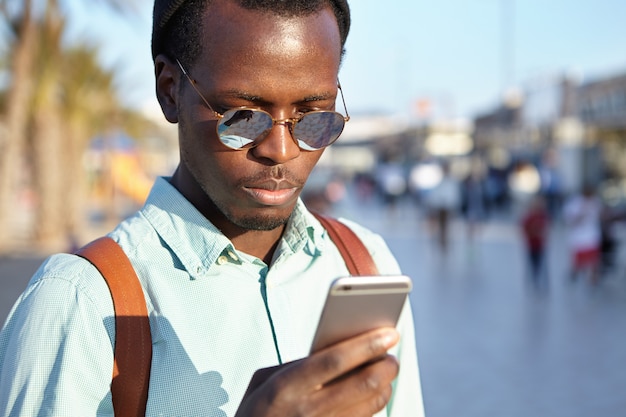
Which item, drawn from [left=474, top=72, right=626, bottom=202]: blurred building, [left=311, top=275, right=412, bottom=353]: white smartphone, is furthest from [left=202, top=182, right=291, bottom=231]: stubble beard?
[left=474, top=72, right=626, bottom=202]: blurred building

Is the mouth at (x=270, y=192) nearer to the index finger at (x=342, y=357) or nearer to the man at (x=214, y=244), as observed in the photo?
the man at (x=214, y=244)

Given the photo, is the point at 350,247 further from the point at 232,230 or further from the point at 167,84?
the point at 167,84

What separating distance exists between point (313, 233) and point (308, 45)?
424 mm

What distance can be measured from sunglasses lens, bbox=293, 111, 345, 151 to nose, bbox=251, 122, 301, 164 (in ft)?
0.05

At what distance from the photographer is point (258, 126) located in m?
1.37

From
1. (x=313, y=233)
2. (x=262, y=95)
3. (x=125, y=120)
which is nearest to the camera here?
(x=262, y=95)

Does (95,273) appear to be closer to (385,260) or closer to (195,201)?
(195,201)

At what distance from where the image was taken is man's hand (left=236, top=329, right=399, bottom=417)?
3.37 feet

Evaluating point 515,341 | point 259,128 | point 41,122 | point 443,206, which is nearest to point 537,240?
point 515,341

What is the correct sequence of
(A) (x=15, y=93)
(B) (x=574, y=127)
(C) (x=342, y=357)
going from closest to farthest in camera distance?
(C) (x=342, y=357) < (A) (x=15, y=93) < (B) (x=574, y=127)

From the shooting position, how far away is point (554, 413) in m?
5.64

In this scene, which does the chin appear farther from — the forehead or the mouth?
A: the forehead

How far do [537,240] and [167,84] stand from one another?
9.34 meters

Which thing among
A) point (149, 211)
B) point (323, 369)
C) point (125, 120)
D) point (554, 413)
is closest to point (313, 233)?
point (149, 211)
